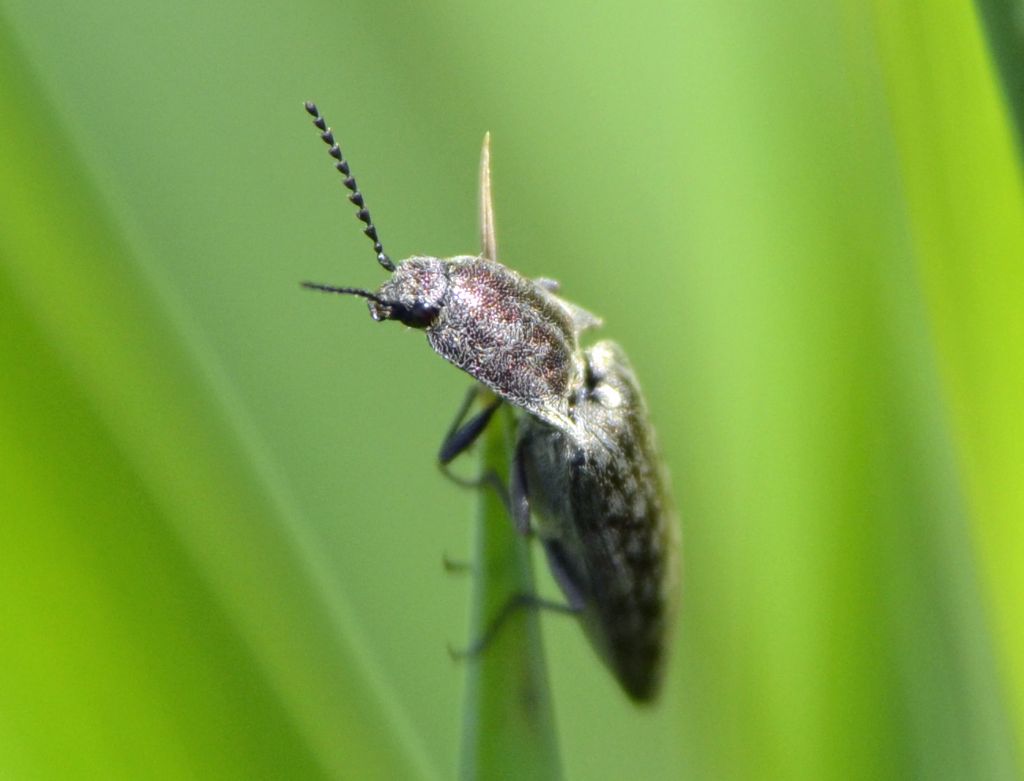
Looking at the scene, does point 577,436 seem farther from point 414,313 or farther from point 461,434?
point 414,313

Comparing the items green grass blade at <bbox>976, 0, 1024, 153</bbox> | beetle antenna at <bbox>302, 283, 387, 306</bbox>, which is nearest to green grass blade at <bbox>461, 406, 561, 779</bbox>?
green grass blade at <bbox>976, 0, 1024, 153</bbox>

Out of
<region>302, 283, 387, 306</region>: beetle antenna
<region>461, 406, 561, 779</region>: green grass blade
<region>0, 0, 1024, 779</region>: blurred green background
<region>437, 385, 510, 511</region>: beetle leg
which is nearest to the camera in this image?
<region>0, 0, 1024, 779</region>: blurred green background

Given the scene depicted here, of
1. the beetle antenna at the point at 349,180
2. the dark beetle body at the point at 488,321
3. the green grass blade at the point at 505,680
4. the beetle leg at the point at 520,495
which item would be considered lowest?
the green grass blade at the point at 505,680

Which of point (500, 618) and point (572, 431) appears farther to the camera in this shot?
point (572, 431)

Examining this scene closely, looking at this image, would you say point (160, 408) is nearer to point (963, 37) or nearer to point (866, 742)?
point (866, 742)

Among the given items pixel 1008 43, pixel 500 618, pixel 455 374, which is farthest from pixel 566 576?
pixel 1008 43

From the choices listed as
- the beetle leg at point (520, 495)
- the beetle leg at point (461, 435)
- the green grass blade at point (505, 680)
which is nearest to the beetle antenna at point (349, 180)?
the beetle leg at point (461, 435)

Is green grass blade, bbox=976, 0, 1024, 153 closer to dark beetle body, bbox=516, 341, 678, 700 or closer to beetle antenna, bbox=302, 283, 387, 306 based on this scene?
beetle antenna, bbox=302, 283, 387, 306

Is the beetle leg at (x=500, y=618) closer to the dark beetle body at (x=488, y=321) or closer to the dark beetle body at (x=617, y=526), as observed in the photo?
the dark beetle body at (x=488, y=321)
